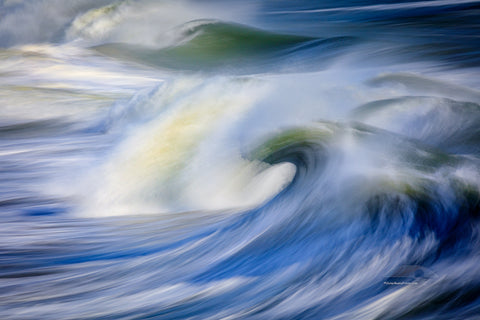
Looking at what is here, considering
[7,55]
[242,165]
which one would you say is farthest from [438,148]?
[7,55]

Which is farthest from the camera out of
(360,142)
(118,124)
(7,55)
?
(7,55)

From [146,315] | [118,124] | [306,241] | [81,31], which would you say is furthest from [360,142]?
[81,31]

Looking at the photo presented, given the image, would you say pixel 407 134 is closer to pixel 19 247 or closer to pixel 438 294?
pixel 438 294

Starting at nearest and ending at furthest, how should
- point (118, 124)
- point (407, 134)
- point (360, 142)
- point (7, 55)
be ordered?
point (360, 142) < point (407, 134) < point (118, 124) < point (7, 55)

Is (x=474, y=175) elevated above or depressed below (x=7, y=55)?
below

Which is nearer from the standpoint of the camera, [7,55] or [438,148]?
[438,148]

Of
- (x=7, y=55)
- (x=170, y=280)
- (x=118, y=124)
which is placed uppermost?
(x=7, y=55)
